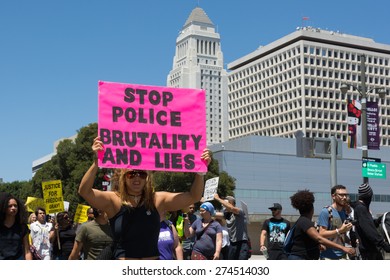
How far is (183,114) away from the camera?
6598 mm

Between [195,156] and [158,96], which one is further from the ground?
[158,96]

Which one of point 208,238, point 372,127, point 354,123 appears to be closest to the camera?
point 208,238

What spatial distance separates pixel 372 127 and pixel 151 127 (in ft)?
62.1

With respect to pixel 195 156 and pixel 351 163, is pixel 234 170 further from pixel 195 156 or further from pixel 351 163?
pixel 195 156

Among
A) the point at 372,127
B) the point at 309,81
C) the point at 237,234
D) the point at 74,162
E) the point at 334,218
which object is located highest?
the point at 309,81

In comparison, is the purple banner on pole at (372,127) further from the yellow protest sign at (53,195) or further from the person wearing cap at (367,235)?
the person wearing cap at (367,235)

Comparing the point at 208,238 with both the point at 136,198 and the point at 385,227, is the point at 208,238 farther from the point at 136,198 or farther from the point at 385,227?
the point at 136,198

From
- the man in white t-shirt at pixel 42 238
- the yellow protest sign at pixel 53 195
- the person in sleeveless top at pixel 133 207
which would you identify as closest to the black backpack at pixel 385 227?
the person in sleeveless top at pixel 133 207

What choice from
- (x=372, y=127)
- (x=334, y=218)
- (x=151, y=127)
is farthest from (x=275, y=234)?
(x=372, y=127)

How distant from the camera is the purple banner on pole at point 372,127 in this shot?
78.8 ft

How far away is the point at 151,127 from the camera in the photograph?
6480 mm

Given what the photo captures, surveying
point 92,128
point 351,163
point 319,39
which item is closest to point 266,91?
point 319,39

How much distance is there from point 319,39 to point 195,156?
16258 cm

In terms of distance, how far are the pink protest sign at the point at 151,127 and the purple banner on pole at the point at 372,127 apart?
59.6ft
